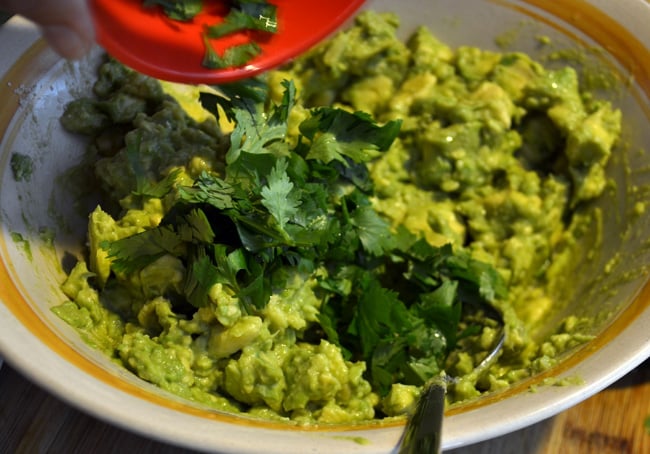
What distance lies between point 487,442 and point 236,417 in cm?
69

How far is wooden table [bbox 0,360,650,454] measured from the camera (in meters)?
1.63

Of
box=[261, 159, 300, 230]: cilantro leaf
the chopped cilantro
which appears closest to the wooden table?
the chopped cilantro

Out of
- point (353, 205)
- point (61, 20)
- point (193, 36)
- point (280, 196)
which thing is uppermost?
point (61, 20)

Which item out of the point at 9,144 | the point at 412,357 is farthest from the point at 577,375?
the point at 9,144

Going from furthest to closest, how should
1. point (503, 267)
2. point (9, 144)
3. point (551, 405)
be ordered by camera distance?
1. point (503, 267)
2. point (9, 144)
3. point (551, 405)

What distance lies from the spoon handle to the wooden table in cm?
35

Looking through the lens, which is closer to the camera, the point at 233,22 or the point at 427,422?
the point at 427,422

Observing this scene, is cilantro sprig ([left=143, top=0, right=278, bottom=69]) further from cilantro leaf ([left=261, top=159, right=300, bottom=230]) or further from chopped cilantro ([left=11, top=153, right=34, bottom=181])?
chopped cilantro ([left=11, top=153, right=34, bottom=181])

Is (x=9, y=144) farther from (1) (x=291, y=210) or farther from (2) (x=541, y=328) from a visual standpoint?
(2) (x=541, y=328)

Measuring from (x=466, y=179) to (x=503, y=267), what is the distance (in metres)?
0.29

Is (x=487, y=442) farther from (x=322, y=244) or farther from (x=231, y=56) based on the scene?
(x=231, y=56)

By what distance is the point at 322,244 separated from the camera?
1642 millimetres

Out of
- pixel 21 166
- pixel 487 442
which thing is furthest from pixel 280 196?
pixel 487 442

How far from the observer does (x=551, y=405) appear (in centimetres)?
135
